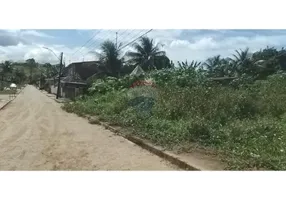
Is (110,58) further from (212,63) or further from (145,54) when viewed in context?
(212,63)

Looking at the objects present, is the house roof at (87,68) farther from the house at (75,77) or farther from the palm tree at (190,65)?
the palm tree at (190,65)

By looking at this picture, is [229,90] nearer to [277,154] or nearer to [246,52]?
[246,52]

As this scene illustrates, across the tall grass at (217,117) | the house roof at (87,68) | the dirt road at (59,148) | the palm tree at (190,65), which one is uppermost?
the palm tree at (190,65)

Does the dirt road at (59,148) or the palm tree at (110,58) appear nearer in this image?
the dirt road at (59,148)

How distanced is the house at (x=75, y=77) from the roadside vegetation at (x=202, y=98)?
172 millimetres

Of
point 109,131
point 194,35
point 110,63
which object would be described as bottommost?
point 109,131

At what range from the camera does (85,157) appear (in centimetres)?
524

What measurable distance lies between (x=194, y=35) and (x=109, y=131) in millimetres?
3153

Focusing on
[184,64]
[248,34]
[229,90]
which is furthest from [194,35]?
[229,90]

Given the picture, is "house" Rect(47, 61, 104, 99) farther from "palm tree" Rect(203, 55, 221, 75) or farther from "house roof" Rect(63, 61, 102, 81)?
"palm tree" Rect(203, 55, 221, 75)

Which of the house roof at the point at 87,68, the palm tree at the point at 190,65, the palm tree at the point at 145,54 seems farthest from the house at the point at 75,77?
the palm tree at the point at 190,65

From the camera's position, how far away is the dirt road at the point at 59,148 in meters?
4.98

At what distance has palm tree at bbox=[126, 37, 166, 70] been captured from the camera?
614cm

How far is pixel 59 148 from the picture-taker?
5.58 metres
